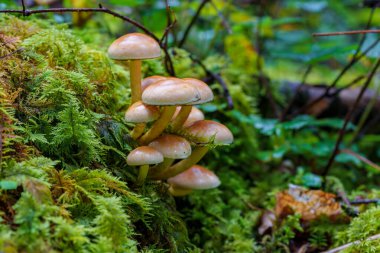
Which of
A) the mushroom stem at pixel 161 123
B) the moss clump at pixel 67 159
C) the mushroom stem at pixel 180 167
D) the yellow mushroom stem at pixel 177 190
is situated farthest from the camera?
the yellow mushroom stem at pixel 177 190

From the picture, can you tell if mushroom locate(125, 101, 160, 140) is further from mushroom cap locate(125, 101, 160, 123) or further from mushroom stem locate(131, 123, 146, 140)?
→ mushroom stem locate(131, 123, 146, 140)

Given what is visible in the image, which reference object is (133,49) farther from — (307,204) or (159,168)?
(307,204)

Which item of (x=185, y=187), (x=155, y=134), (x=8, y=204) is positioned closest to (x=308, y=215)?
(x=185, y=187)

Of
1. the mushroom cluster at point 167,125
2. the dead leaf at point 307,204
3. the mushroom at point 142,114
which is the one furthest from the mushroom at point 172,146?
the dead leaf at point 307,204

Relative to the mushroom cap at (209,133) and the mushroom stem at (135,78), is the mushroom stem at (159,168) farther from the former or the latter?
the mushroom stem at (135,78)

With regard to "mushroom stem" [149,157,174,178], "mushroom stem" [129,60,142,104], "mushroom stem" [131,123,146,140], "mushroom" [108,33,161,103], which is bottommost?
"mushroom stem" [149,157,174,178]

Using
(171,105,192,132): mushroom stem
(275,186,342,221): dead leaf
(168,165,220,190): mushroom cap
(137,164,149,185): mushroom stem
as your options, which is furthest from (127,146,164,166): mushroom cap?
(275,186,342,221): dead leaf
